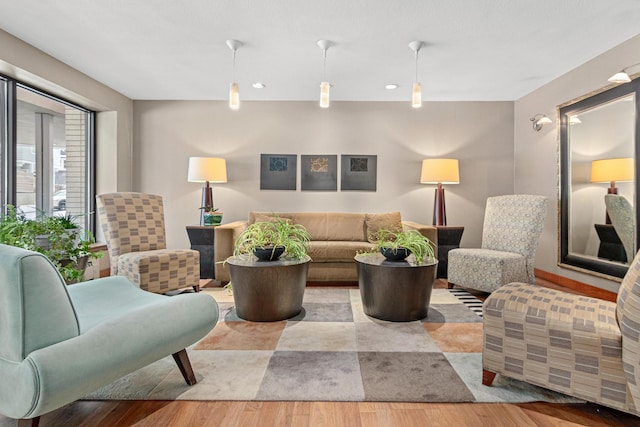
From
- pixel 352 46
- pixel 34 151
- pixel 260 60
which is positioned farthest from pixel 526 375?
pixel 34 151

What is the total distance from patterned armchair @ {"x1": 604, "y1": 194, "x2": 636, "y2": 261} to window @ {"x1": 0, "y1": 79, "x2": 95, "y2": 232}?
507 centimetres

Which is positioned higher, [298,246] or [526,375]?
[298,246]

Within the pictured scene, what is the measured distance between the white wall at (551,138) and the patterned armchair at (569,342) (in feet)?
7.63

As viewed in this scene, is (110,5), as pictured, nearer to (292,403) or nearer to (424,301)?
(292,403)

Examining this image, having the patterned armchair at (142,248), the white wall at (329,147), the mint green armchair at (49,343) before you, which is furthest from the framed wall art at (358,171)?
the mint green armchair at (49,343)

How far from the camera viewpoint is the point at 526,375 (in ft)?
5.35

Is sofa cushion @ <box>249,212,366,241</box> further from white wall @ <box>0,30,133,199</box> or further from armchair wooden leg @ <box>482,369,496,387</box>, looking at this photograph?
armchair wooden leg @ <box>482,369,496,387</box>

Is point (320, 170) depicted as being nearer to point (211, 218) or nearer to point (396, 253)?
point (211, 218)

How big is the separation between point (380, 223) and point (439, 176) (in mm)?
994

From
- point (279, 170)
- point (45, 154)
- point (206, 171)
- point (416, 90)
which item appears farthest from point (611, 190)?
point (45, 154)

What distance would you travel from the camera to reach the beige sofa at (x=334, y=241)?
12.8 ft

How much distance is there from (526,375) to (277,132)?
416 centimetres

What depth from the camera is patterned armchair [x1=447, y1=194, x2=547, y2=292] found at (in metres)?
3.30

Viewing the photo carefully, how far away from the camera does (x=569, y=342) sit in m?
1.51
